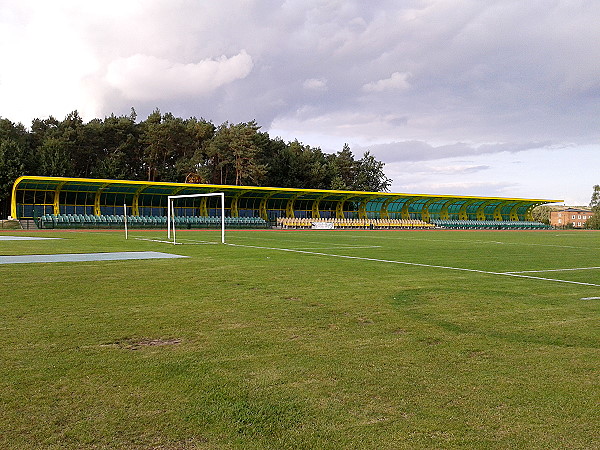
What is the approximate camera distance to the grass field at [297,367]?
11.4ft

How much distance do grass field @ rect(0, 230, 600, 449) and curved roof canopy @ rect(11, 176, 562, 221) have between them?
40438 millimetres

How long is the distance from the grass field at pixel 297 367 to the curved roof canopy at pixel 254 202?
40.4m

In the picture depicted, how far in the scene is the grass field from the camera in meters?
3.47

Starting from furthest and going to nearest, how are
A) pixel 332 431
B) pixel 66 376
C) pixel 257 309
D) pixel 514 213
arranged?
pixel 514 213 < pixel 257 309 < pixel 66 376 < pixel 332 431

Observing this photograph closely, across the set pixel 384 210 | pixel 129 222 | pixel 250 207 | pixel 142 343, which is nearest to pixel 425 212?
pixel 384 210

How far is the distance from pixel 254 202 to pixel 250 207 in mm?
734

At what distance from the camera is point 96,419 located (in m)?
3.62

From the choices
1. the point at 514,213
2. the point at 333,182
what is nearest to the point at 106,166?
the point at 333,182

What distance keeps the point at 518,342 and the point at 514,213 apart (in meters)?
74.9

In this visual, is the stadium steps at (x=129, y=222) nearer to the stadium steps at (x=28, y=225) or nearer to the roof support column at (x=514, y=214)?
the stadium steps at (x=28, y=225)

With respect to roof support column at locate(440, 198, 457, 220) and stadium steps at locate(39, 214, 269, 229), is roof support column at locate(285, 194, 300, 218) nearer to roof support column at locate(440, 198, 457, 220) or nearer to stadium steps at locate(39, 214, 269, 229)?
stadium steps at locate(39, 214, 269, 229)

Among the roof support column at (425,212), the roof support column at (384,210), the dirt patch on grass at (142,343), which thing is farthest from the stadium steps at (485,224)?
the dirt patch on grass at (142,343)

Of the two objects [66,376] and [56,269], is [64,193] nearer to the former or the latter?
[56,269]

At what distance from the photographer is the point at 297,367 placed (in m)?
4.78
